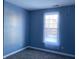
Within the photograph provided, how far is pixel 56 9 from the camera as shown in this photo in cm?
425

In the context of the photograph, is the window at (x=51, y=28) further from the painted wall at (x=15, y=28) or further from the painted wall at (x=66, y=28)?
the painted wall at (x=15, y=28)

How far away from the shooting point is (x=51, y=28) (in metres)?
4.43

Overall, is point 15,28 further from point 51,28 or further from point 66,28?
point 66,28

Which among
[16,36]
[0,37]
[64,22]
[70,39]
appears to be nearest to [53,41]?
[70,39]

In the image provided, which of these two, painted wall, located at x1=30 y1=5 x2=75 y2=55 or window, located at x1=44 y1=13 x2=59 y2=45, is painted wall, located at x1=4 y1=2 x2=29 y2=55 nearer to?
painted wall, located at x1=30 y1=5 x2=75 y2=55

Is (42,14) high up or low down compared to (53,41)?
up

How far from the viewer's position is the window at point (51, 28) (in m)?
4.25

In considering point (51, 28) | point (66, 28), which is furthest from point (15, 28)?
point (66, 28)

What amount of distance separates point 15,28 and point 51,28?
187 centimetres

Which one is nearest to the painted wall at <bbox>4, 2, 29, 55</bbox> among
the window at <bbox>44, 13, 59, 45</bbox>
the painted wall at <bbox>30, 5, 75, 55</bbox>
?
the painted wall at <bbox>30, 5, 75, 55</bbox>

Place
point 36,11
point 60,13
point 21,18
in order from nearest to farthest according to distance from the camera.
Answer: point 60,13, point 21,18, point 36,11

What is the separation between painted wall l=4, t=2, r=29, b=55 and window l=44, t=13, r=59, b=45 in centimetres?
122

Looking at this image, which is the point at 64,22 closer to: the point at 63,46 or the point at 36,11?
the point at 63,46
